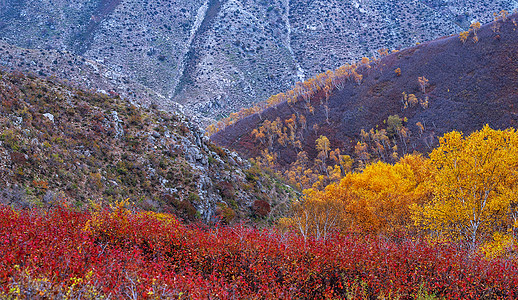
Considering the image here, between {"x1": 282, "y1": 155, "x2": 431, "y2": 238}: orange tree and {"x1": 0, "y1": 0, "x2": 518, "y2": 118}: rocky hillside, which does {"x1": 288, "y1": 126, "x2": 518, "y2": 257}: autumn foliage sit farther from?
{"x1": 0, "y1": 0, "x2": 518, "y2": 118}: rocky hillside

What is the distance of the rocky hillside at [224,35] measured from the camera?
120 metres

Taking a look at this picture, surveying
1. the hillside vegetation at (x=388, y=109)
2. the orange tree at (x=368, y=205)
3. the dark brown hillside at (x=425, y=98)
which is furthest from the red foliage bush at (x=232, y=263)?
the dark brown hillside at (x=425, y=98)

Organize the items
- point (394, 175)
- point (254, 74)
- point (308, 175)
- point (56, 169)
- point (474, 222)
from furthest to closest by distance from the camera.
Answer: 1. point (254, 74)
2. point (308, 175)
3. point (394, 175)
4. point (474, 222)
5. point (56, 169)

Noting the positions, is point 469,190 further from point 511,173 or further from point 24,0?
point 24,0

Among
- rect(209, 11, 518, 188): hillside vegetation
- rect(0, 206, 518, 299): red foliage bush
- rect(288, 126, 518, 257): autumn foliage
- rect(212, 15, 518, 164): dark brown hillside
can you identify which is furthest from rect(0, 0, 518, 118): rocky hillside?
rect(0, 206, 518, 299): red foliage bush

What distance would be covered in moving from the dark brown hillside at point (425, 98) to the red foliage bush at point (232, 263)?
7752 cm

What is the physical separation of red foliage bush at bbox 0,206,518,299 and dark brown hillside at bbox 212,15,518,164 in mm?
77519

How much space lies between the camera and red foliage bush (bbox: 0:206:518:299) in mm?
6133

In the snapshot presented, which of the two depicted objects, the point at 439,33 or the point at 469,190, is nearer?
the point at 469,190

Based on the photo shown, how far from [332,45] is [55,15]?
433 ft

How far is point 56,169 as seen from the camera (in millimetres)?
16469

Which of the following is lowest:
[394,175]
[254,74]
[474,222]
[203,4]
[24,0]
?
[474,222]

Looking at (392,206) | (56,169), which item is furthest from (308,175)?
(56,169)

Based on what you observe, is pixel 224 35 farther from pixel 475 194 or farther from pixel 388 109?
pixel 475 194
